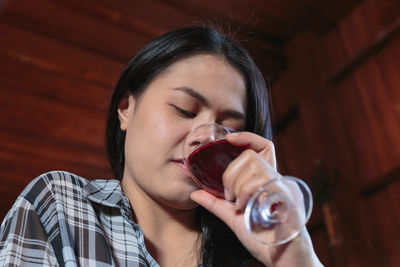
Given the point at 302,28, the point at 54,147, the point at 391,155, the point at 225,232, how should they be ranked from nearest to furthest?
the point at 225,232 < the point at 391,155 < the point at 302,28 < the point at 54,147

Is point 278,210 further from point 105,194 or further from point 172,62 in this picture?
point 172,62

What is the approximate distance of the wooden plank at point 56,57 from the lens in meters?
3.66

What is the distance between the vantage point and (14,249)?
0.98m

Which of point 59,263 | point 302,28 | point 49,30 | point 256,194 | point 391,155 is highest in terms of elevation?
point 302,28

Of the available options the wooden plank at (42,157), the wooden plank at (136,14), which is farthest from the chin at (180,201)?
the wooden plank at (42,157)

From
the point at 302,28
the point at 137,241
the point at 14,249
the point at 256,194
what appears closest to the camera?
the point at 256,194

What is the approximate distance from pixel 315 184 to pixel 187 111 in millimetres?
2551

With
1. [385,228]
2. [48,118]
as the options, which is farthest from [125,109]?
[48,118]

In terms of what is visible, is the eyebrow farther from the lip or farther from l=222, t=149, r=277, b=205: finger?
l=222, t=149, r=277, b=205: finger

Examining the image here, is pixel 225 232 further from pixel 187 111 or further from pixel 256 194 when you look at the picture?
pixel 256 194

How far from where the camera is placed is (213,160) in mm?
1027

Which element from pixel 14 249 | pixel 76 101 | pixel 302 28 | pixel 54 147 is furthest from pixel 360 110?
pixel 14 249

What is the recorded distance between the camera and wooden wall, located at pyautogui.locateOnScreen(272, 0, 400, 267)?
3408 mm

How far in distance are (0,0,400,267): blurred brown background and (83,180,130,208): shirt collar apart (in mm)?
2233
